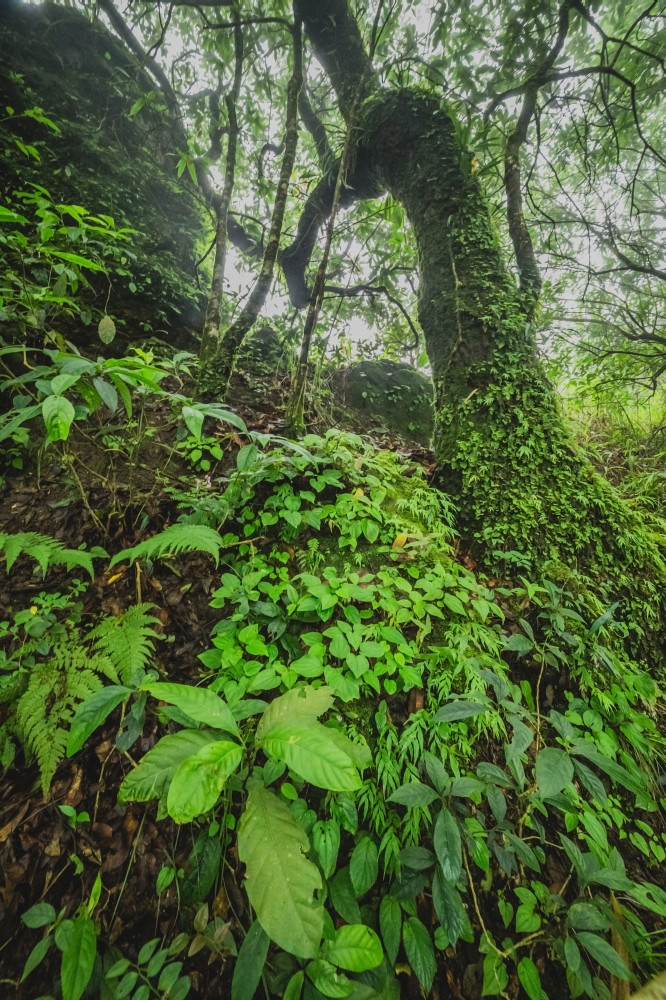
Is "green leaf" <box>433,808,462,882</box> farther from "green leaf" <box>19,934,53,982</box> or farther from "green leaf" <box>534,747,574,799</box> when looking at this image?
"green leaf" <box>19,934,53,982</box>

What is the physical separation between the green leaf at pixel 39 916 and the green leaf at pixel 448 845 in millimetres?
1337

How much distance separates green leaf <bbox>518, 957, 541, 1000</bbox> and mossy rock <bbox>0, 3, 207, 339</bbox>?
5083 millimetres

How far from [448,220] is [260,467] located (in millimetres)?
2994

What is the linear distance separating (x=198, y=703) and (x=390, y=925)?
39.0 inches

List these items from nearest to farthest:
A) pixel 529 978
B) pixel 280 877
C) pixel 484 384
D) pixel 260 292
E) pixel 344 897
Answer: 1. pixel 280 877
2. pixel 529 978
3. pixel 344 897
4. pixel 484 384
5. pixel 260 292

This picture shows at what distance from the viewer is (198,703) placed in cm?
130

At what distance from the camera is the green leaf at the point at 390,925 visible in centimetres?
122

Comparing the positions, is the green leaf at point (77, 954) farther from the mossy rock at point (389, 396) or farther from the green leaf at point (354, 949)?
the mossy rock at point (389, 396)

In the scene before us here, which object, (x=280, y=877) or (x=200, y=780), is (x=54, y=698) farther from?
(x=280, y=877)

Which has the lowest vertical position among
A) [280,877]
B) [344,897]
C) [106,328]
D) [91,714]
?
[344,897]

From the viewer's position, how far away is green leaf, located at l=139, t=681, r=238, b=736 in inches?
49.3

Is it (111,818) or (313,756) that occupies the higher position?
(313,756)

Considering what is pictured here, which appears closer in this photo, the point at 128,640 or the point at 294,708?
the point at 294,708

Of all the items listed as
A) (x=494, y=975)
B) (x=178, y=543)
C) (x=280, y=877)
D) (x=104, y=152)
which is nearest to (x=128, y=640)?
(x=178, y=543)
